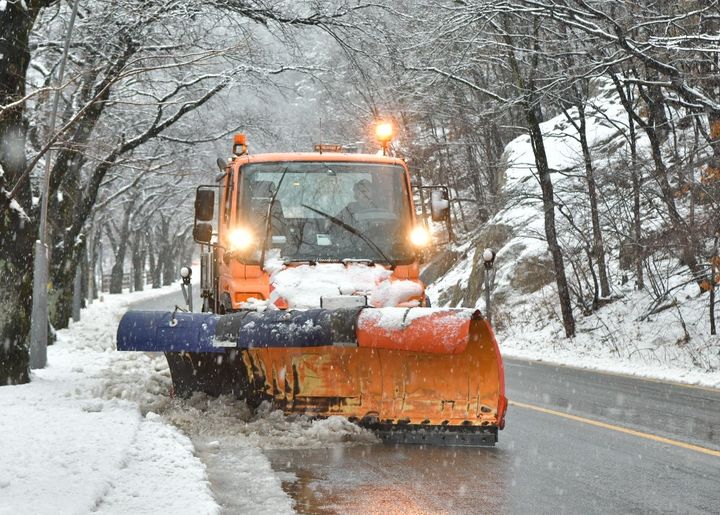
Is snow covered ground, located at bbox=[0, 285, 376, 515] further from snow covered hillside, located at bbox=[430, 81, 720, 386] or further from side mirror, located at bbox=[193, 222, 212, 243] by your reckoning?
snow covered hillside, located at bbox=[430, 81, 720, 386]

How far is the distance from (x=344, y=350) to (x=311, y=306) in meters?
0.69

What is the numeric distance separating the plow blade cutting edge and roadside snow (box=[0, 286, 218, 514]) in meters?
0.85

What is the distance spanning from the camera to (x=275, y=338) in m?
7.60

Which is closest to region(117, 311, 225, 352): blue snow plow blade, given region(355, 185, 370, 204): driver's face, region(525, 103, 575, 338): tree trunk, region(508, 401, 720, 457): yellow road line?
region(355, 185, 370, 204): driver's face

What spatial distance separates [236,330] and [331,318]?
0.86m

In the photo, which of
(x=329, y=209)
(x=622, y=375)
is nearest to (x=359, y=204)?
(x=329, y=209)

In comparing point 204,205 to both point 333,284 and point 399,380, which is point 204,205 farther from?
point 399,380

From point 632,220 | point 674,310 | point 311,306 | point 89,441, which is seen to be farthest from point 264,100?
point 89,441

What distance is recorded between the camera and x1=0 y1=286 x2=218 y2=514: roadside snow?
5.44 m

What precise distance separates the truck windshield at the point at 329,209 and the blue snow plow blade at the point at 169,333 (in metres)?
1.58

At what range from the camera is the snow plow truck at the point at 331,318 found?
7.45 m

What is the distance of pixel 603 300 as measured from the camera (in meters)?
21.6

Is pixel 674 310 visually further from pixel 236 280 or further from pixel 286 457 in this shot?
pixel 286 457

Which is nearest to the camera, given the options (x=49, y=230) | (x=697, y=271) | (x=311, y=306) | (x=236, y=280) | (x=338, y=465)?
(x=338, y=465)
